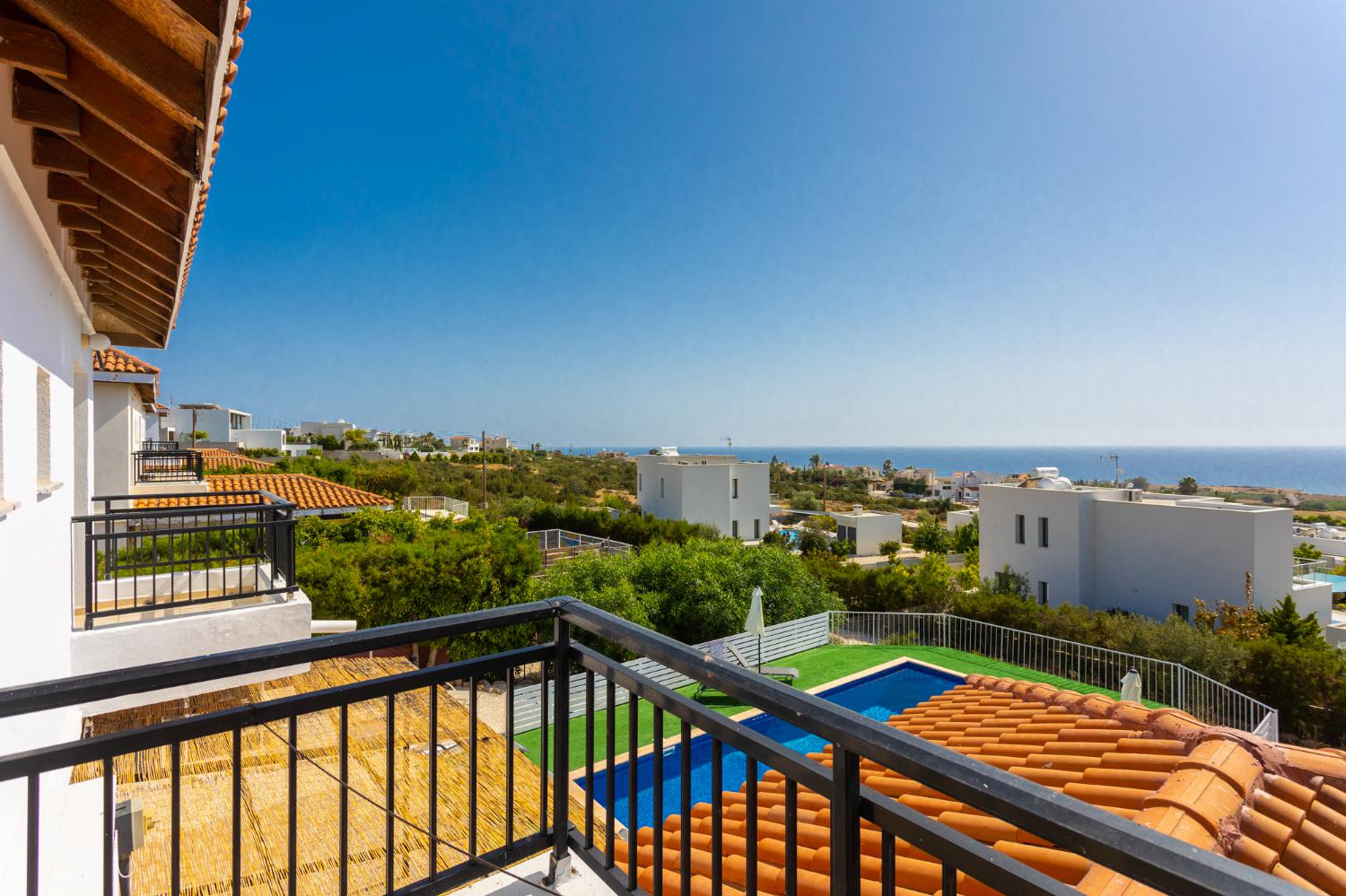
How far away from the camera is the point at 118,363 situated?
982 centimetres

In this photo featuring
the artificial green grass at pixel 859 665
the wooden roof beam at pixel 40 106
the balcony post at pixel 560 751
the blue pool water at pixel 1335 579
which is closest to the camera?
the balcony post at pixel 560 751

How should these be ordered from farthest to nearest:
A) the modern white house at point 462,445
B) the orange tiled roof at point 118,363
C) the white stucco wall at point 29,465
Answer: the modern white house at point 462,445 < the orange tiled roof at point 118,363 < the white stucco wall at point 29,465

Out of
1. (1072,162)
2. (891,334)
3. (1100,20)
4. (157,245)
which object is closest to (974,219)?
(1072,162)

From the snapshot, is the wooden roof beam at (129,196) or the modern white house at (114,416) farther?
the modern white house at (114,416)

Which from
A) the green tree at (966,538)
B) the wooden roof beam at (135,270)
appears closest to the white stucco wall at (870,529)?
the green tree at (966,538)

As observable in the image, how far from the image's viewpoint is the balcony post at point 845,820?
3.54 ft

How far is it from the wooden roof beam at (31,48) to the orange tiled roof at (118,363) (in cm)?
987

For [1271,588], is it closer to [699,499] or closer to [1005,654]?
[1005,654]

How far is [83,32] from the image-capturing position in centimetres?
154

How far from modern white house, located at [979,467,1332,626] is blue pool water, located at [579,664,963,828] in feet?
37.1

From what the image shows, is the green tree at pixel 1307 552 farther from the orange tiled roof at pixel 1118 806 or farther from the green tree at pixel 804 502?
Answer: the orange tiled roof at pixel 1118 806

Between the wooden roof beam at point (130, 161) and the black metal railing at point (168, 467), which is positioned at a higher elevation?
the wooden roof beam at point (130, 161)

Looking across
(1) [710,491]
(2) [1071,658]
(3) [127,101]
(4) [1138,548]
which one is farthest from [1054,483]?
(3) [127,101]

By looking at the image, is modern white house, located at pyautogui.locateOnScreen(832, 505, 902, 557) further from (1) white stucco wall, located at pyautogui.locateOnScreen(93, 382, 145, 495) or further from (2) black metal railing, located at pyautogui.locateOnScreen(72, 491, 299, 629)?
(2) black metal railing, located at pyautogui.locateOnScreen(72, 491, 299, 629)
